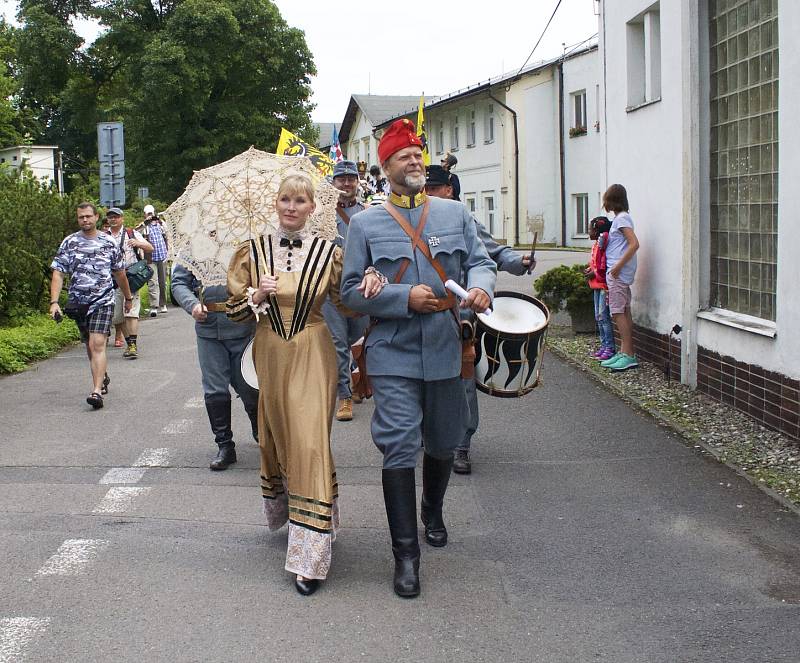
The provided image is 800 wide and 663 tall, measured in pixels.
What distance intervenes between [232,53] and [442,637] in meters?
46.4

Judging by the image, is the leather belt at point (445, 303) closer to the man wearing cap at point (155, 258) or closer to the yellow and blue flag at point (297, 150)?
the yellow and blue flag at point (297, 150)

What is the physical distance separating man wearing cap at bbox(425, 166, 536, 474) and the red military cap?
57cm

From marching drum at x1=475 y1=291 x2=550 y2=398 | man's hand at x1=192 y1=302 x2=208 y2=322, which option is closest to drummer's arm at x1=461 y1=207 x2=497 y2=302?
marching drum at x1=475 y1=291 x2=550 y2=398

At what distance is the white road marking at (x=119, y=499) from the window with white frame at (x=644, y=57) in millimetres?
7113

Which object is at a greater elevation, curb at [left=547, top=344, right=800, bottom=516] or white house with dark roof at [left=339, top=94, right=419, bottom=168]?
white house with dark roof at [left=339, top=94, right=419, bottom=168]

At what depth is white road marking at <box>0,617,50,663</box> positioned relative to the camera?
166 inches

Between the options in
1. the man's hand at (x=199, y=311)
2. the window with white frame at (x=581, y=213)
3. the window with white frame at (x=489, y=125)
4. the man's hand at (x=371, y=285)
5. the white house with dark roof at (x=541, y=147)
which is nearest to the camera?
the man's hand at (x=371, y=285)

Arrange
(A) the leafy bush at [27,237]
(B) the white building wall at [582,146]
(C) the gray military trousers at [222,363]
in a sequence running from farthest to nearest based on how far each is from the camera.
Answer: (B) the white building wall at [582,146]
(A) the leafy bush at [27,237]
(C) the gray military trousers at [222,363]

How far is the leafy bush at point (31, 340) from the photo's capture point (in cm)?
1314

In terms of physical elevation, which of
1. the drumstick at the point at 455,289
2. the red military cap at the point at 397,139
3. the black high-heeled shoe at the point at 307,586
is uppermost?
the red military cap at the point at 397,139

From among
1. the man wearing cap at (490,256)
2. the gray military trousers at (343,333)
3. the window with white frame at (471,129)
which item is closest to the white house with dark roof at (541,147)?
the window with white frame at (471,129)

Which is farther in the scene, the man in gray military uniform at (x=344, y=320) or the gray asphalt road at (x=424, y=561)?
the man in gray military uniform at (x=344, y=320)

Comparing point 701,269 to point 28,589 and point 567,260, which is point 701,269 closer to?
point 28,589

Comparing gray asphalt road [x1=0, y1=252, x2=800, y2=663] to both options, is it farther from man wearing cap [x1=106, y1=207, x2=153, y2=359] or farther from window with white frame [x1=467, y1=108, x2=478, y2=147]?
window with white frame [x1=467, y1=108, x2=478, y2=147]
